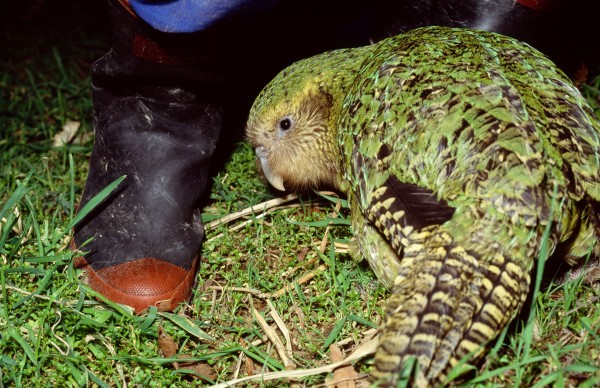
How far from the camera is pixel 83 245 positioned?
3193 mm

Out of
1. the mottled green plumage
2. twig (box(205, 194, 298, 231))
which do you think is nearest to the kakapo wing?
the mottled green plumage

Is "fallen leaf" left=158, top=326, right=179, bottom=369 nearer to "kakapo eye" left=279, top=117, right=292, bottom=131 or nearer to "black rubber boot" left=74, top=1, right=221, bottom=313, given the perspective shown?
"black rubber boot" left=74, top=1, right=221, bottom=313

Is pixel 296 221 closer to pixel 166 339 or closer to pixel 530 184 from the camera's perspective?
pixel 166 339

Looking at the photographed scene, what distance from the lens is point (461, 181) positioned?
7.73 ft

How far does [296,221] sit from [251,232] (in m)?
0.25

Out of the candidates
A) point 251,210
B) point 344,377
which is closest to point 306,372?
point 344,377

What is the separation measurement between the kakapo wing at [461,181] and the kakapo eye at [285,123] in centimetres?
63

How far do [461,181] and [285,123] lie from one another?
1.41 meters

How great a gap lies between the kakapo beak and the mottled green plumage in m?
0.52

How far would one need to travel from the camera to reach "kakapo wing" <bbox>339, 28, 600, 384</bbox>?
2.18 meters

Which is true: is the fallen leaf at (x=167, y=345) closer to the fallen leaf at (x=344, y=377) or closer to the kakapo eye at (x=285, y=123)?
the fallen leaf at (x=344, y=377)

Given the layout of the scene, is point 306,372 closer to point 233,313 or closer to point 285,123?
point 233,313

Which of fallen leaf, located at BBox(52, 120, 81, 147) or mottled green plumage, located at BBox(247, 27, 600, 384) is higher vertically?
mottled green plumage, located at BBox(247, 27, 600, 384)

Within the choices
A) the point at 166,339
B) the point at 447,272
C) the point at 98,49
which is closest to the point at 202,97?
the point at 166,339
